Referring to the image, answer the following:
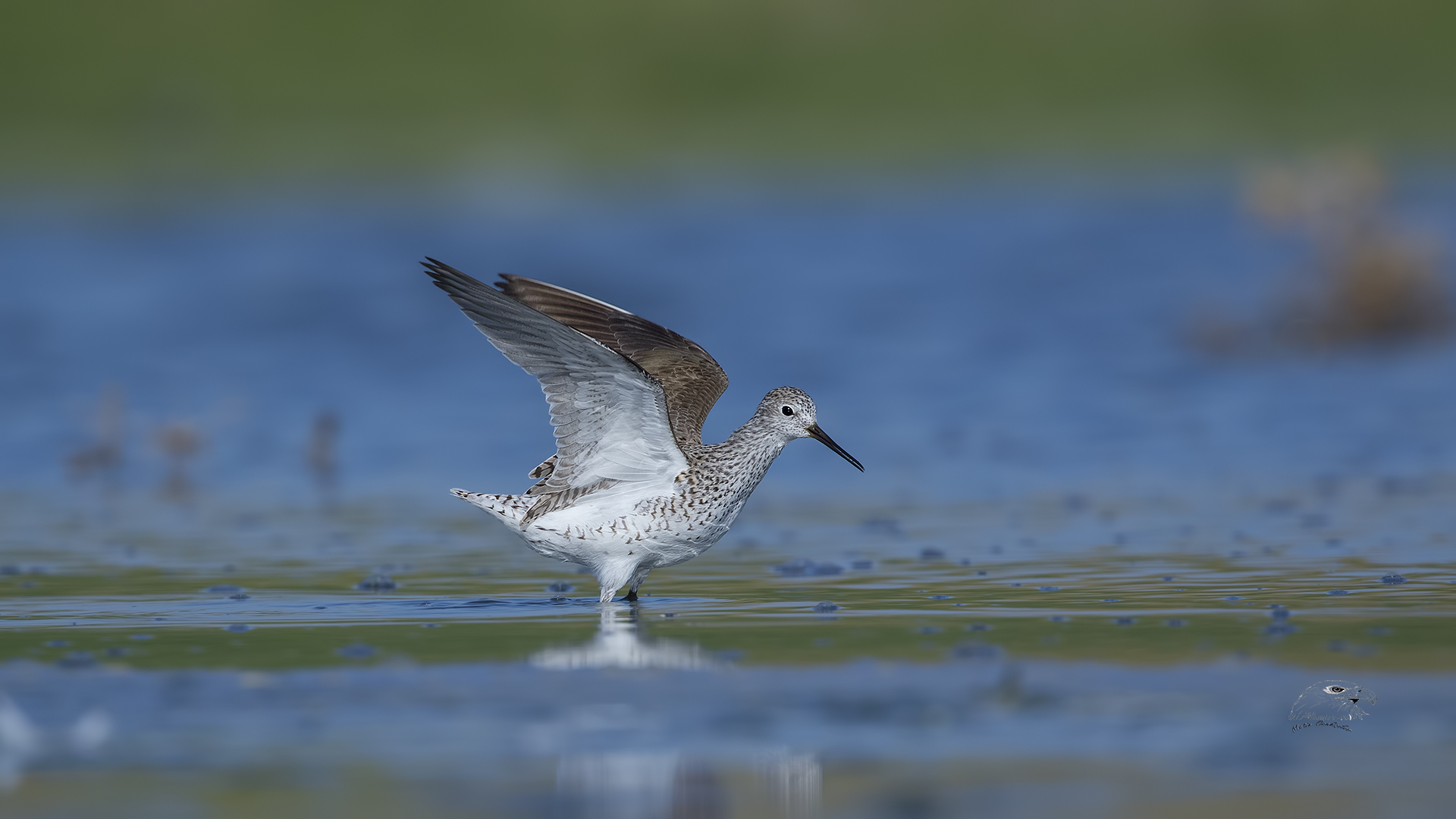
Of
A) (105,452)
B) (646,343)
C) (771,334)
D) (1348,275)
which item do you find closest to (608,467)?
(646,343)

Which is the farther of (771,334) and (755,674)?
(771,334)

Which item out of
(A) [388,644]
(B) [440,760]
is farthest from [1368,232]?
(B) [440,760]

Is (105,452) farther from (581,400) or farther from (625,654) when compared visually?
(625,654)

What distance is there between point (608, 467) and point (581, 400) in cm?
42

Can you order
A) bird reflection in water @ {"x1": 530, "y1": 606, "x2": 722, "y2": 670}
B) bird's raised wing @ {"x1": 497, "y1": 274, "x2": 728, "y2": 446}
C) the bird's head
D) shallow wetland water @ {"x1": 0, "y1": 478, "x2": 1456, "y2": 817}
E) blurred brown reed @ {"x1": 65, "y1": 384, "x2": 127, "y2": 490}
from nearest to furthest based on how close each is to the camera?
shallow wetland water @ {"x1": 0, "y1": 478, "x2": 1456, "y2": 817}
bird reflection in water @ {"x1": 530, "y1": 606, "x2": 722, "y2": 670}
the bird's head
bird's raised wing @ {"x1": 497, "y1": 274, "x2": 728, "y2": 446}
blurred brown reed @ {"x1": 65, "y1": 384, "x2": 127, "y2": 490}

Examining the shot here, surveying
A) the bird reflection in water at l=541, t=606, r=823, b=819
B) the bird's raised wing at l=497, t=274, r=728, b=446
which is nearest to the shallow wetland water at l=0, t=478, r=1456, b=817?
the bird reflection in water at l=541, t=606, r=823, b=819

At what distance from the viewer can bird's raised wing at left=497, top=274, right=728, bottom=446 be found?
10289 millimetres

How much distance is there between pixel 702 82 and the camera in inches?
1705

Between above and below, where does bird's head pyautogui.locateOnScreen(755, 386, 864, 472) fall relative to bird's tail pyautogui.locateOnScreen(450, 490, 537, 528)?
above

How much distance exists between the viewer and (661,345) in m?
10.6

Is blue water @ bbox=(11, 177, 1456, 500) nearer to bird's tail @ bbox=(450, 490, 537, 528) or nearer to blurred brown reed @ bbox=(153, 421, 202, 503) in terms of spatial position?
blurred brown reed @ bbox=(153, 421, 202, 503)

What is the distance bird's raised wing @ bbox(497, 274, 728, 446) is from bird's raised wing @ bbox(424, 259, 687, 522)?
847 millimetres

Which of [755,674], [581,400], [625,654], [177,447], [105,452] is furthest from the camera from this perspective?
[105,452]

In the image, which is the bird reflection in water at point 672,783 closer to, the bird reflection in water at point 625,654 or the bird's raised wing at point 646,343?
the bird reflection in water at point 625,654
